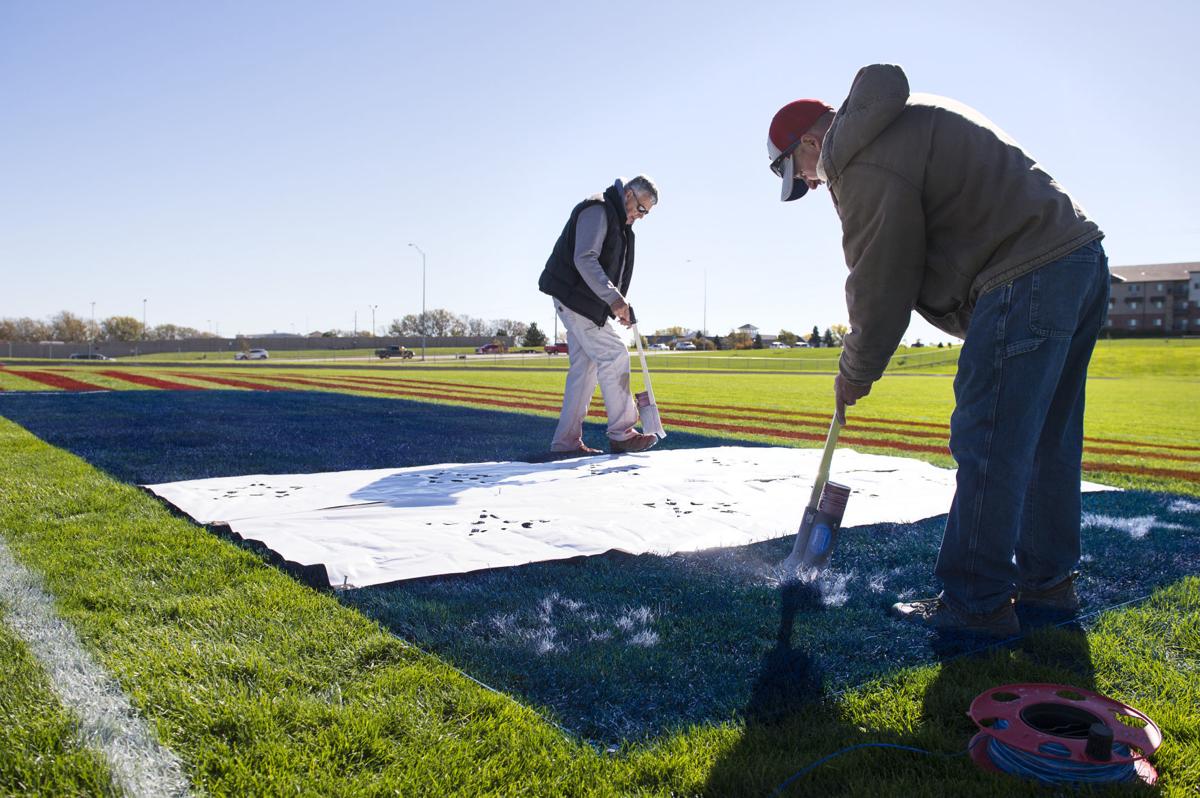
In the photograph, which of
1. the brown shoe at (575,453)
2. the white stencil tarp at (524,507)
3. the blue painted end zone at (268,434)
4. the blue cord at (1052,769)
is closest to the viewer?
the blue cord at (1052,769)

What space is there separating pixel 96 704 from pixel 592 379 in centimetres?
489

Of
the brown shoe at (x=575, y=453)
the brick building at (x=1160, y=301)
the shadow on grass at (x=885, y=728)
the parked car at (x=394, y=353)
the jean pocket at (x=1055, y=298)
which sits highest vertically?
the brick building at (x=1160, y=301)

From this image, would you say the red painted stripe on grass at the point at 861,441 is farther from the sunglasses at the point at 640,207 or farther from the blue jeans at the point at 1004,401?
the blue jeans at the point at 1004,401

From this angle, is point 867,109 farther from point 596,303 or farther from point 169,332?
point 169,332

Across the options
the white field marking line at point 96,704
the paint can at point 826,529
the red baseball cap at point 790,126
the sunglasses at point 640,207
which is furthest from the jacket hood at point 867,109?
the sunglasses at point 640,207

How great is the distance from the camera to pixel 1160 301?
87312mm

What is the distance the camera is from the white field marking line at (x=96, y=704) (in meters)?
1.61

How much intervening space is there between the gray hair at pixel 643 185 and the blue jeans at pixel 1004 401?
159 inches

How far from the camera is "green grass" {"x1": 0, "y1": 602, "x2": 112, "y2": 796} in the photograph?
1583 millimetres

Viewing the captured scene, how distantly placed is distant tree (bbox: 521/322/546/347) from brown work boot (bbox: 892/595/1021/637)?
8707 centimetres

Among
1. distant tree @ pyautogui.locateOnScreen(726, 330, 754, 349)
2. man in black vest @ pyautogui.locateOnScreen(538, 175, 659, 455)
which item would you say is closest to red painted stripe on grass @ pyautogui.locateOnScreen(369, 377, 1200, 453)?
man in black vest @ pyautogui.locateOnScreen(538, 175, 659, 455)

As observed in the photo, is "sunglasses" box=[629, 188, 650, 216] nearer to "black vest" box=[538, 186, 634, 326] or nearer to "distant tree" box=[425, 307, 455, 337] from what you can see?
"black vest" box=[538, 186, 634, 326]

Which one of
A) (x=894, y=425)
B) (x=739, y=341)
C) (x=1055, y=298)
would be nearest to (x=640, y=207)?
(x=1055, y=298)

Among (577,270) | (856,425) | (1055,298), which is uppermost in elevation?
(577,270)
